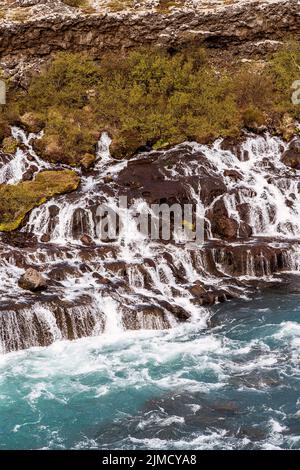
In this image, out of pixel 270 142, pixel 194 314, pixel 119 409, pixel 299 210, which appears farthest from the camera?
pixel 270 142

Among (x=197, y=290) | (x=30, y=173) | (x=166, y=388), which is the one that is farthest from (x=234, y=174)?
(x=166, y=388)

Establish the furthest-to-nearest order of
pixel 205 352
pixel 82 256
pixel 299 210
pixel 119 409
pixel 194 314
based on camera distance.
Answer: pixel 299 210, pixel 82 256, pixel 194 314, pixel 205 352, pixel 119 409

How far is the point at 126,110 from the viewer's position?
35.7 meters

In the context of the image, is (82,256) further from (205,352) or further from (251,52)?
(251,52)

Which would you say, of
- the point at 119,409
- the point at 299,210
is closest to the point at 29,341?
the point at 119,409

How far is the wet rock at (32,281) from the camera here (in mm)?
21062

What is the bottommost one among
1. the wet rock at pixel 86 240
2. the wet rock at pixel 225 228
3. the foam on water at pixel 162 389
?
the foam on water at pixel 162 389

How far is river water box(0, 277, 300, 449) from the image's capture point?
1416cm

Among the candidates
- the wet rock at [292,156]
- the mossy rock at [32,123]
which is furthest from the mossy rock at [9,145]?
the wet rock at [292,156]

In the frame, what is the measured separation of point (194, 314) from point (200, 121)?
16.4 meters

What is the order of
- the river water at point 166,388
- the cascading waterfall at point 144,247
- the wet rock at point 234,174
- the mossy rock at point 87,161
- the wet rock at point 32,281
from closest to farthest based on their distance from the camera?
the river water at point 166,388, the cascading waterfall at point 144,247, the wet rock at point 32,281, the wet rock at point 234,174, the mossy rock at point 87,161

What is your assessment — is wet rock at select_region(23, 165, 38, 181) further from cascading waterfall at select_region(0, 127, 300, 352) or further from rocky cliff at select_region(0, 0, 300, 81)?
rocky cliff at select_region(0, 0, 300, 81)

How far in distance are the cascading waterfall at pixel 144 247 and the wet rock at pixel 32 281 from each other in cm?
34

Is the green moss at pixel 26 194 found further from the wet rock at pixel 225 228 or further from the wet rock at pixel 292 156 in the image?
the wet rock at pixel 292 156
